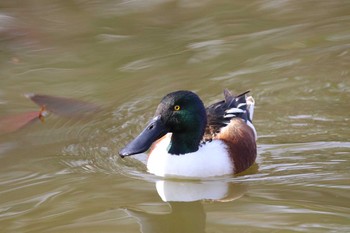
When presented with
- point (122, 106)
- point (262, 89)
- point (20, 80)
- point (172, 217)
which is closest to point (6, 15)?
point (20, 80)

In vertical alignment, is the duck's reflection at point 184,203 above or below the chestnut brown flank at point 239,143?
below

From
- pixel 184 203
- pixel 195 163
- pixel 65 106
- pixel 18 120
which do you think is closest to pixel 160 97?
pixel 65 106

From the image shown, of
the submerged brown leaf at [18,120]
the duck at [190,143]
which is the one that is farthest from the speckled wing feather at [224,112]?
the submerged brown leaf at [18,120]

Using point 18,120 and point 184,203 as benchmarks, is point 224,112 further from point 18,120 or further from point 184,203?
point 18,120

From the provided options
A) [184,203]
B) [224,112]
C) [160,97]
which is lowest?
[184,203]

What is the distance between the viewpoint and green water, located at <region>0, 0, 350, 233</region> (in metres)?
6.12

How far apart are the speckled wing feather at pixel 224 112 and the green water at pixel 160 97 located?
0.28 metres

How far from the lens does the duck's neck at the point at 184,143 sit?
7.20 metres

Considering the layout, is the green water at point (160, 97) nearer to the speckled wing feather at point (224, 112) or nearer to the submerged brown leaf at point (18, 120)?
the submerged brown leaf at point (18, 120)

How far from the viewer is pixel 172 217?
20.1ft

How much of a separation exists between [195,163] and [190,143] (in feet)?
0.67

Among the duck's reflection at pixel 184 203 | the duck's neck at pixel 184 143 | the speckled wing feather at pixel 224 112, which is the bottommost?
the duck's reflection at pixel 184 203

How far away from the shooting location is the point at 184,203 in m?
6.39

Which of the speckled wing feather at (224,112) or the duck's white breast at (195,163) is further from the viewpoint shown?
the speckled wing feather at (224,112)
